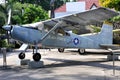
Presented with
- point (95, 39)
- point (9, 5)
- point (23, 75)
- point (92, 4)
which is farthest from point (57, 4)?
point (23, 75)

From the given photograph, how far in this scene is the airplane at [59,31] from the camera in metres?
16.2

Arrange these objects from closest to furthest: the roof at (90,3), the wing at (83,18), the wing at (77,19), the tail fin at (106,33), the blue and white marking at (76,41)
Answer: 1. the wing at (83,18)
2. the wing at (77,19)
3. the blue and white marking at (76,41)
4. the tail fin at (106,33)
5. the roof at (90,3)

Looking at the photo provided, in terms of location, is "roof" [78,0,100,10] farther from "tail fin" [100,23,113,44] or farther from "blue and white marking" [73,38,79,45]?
"blue and white marking" [73,38,79,45]

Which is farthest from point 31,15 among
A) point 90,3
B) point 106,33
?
point 106,33

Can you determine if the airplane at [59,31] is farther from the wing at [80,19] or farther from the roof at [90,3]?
the roof at [90,3]

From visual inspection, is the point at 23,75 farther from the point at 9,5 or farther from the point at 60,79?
the point at 9,5

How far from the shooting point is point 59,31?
1769cm

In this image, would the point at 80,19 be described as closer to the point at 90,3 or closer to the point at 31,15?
the point at 31,15

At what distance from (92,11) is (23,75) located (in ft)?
16.4

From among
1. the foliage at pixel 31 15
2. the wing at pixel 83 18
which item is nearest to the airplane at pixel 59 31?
the wing at pixel 83 18

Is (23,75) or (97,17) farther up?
(97,17)

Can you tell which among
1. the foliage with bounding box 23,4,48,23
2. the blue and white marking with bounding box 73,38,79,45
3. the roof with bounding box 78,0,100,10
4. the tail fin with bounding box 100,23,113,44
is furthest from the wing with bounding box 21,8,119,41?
the roof with bounding box 78,0,100,10

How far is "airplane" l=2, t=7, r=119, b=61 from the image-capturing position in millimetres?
16219

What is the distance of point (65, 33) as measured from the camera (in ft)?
58.6
